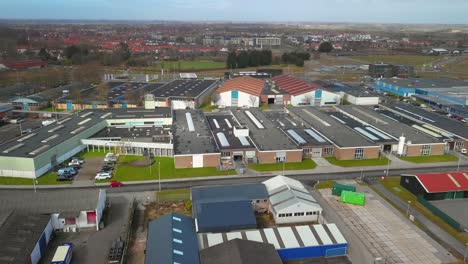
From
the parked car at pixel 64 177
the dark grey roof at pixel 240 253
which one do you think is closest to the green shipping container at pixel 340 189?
the dark grey roof at pixel 240 253

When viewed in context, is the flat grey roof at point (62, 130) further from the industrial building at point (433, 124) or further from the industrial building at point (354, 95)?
the industrial building at point (354, 95)

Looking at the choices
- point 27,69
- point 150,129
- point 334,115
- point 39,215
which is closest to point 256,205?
point 39,215

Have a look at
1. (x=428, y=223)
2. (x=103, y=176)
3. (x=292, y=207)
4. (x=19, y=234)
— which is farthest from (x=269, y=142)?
(x=19, y=234)

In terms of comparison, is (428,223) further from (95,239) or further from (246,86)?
(246,86)

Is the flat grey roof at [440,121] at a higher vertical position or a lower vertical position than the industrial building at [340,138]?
higher

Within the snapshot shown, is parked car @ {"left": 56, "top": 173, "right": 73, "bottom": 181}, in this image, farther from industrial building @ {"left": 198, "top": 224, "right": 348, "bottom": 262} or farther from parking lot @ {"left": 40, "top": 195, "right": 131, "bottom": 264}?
industrial building @ {"left": 198, "top": 224, "right": 348, "bottom": 262}

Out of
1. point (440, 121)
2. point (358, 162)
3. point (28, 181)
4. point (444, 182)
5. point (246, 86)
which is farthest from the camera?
point (246, 86)
